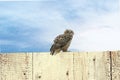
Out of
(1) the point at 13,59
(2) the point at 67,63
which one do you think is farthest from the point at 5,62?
(2) the point at 67,63

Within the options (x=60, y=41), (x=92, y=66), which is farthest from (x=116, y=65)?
(x=60, y=41)

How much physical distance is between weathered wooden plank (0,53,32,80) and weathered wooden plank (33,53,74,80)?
0.06m

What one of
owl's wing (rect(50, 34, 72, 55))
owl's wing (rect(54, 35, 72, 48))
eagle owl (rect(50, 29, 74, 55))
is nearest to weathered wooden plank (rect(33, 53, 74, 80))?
eagle owl (rect(50, 29, 74, 55))

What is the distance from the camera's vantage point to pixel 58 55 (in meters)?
3.52

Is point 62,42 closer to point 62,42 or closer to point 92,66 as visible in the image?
point 62,42

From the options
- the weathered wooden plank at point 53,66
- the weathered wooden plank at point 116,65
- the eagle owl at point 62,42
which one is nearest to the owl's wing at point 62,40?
the eagle owl at point 62,42

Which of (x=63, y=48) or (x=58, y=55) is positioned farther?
(x=63, y=48)

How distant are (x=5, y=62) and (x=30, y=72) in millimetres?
233

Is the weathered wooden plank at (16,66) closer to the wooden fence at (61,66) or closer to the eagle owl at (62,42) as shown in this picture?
the wooden fence at (61,66)

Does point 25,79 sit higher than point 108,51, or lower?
lower

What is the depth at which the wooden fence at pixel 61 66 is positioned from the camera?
3.40 metres

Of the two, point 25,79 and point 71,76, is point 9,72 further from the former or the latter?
point 71,76

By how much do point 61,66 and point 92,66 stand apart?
25 centimetres

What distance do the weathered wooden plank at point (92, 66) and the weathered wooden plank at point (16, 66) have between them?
0.39 meters
